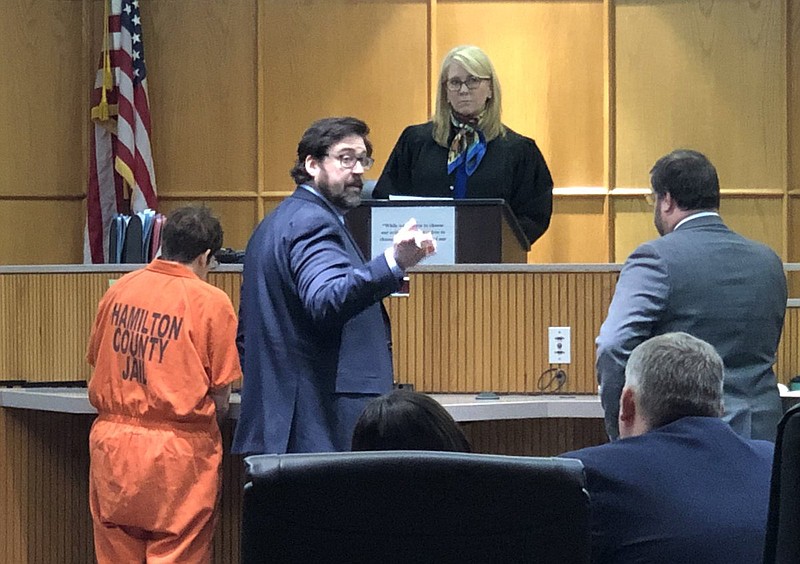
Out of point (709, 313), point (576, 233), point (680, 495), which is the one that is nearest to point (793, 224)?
point (576, 233)

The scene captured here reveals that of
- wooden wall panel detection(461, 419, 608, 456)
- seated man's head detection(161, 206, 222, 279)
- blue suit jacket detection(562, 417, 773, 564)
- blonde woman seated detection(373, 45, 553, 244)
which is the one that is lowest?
wooden wall panel detection(461, 419, 608, 456)

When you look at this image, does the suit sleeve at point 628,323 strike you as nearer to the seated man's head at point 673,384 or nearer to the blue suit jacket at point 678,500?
the seated man's head at point 673,384

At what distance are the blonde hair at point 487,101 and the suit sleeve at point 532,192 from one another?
5.9 inches

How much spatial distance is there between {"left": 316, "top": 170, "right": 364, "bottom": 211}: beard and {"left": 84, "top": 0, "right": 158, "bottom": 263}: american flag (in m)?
3.66

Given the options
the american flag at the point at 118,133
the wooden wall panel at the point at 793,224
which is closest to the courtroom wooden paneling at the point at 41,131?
the american flag at the point at 118,133

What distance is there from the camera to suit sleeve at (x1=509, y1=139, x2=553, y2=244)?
486 centimetres

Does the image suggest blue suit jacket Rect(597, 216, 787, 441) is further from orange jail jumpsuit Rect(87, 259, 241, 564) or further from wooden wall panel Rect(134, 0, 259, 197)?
wooden wall panel Rect(134, 0, 259, 197)

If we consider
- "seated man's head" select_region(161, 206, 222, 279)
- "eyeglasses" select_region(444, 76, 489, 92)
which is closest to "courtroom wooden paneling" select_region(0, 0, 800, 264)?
"eyeglasses" select_region(444, 76, 489, 92)

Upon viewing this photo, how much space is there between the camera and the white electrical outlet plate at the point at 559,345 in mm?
4031

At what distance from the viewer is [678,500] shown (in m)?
2.09

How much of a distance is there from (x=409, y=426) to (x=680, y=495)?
0.46m

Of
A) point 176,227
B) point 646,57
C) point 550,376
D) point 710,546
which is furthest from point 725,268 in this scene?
point 646,57

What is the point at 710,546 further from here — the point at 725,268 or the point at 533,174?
the point at 533,174

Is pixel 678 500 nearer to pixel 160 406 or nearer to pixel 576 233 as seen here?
pixel 160 406
